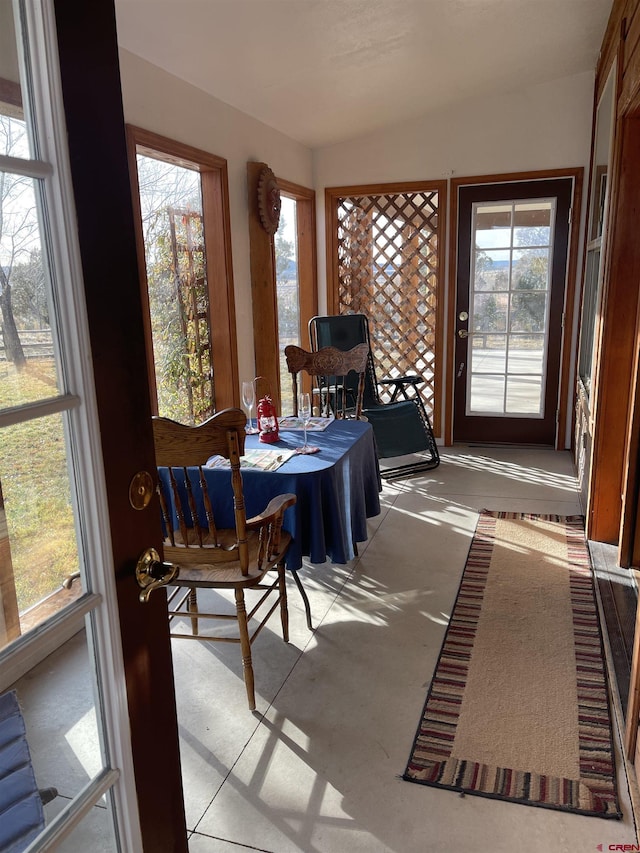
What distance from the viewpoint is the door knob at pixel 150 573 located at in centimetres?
92

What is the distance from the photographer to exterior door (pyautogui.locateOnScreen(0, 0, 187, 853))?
725 millimetres

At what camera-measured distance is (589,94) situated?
13.9ft

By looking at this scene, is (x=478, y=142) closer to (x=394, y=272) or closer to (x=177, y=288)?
(x=394, y=272)

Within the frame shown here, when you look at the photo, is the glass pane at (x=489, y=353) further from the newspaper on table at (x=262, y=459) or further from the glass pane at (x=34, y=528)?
the glass pane at (x=34, y=528)

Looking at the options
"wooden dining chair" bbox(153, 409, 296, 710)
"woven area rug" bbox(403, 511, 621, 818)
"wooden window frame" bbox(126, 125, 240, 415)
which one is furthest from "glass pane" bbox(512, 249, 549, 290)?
"wooden dining chair" bbox(153, 409, 296, 710)

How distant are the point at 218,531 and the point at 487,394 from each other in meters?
3.18

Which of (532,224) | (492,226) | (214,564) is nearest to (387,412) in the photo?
(492,226)

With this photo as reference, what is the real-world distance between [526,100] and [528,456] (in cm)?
251

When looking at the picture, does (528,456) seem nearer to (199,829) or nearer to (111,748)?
(199,829)

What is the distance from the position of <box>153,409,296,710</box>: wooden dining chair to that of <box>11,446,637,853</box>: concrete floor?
16cm

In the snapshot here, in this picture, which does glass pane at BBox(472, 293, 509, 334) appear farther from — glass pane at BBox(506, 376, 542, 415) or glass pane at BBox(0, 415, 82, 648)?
glass pane at BBox(0, 415, 82, 648)

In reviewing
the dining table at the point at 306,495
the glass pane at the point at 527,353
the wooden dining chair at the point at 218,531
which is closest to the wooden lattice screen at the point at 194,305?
the dining table at the point at 306,495

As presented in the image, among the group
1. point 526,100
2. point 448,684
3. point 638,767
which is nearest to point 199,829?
point 448,684

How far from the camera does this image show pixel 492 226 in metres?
4.67
